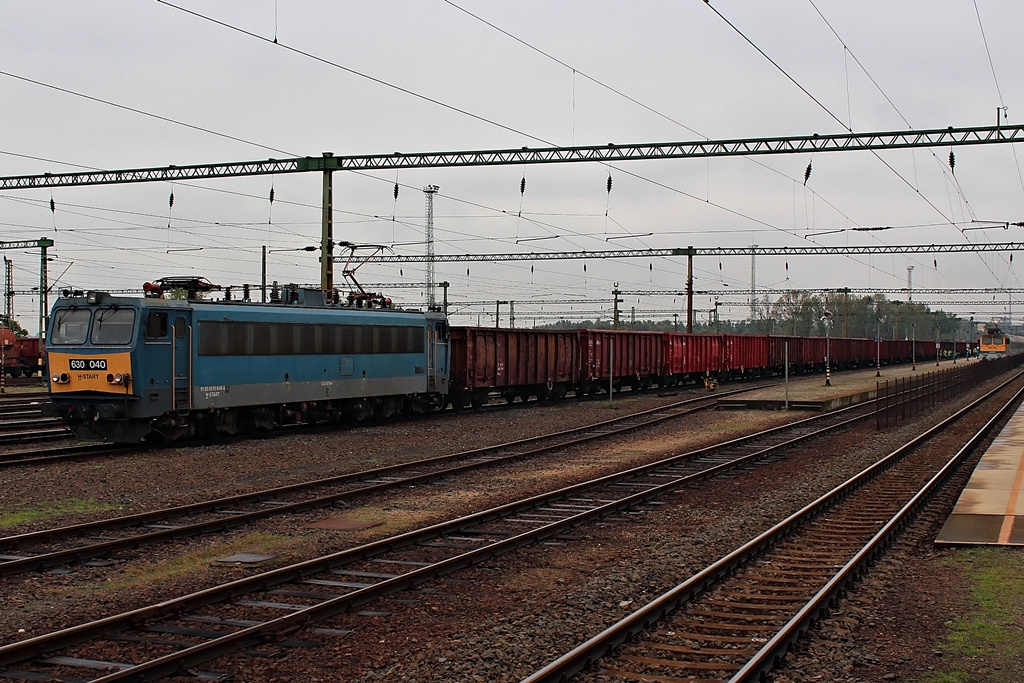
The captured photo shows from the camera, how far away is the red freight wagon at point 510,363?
34156mm

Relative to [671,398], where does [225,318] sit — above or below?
above

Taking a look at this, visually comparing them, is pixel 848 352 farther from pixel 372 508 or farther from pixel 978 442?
pixel 372 508

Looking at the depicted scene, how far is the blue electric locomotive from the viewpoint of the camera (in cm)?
2102

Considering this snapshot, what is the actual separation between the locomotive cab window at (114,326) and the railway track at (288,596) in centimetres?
1017

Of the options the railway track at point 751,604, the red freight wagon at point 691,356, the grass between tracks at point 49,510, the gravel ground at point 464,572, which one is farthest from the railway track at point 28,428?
the red freight wagon at point 691,356

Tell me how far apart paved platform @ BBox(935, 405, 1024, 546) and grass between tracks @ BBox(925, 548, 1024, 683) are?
2.18 feet

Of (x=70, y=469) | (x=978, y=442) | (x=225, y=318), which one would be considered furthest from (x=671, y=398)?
(x=70, y=469)

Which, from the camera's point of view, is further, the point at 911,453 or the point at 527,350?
the point at 527,350

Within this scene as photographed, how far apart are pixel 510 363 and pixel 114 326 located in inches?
707

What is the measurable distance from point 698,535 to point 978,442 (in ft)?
51.5

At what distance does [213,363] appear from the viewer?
892 inches

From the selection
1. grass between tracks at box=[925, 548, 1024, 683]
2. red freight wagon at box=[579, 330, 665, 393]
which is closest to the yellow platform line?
grass between tracks at box=[925, 548, 1024, 683]

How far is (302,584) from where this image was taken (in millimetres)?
10336

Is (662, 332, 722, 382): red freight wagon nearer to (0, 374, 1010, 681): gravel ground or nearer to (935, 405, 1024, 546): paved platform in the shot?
(0, 374, 1010, 681): gravel ground
